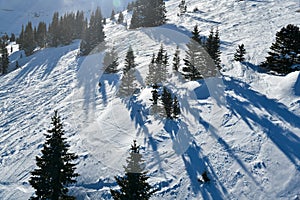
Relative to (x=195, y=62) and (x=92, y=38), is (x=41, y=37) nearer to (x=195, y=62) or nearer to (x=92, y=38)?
(x=92, y=38)

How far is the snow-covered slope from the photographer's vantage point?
46.3 feet

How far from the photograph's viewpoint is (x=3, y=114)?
106 feet

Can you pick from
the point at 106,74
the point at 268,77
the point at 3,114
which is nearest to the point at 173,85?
the point at 268,77

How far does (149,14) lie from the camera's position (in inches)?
2365

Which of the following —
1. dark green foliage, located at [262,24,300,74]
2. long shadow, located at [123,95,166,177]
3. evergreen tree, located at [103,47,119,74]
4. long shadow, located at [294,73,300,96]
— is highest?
dark green foliage, located at [262,24,300,74]

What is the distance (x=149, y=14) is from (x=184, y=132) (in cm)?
4659

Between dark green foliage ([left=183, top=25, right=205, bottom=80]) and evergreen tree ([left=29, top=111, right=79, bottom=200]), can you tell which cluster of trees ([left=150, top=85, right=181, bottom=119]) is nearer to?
dark green foliage ([left=183, top=25, right=205, bottom=80])

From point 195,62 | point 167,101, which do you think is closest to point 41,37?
point 195,62

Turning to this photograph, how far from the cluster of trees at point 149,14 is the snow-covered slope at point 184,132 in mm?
25087

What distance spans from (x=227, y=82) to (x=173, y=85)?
5314mm

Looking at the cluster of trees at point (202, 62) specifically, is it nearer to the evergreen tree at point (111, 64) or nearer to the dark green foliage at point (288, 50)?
the dark green foliage at point (288, 50)

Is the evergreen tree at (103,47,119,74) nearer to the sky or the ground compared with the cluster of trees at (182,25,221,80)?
nearer to the ground

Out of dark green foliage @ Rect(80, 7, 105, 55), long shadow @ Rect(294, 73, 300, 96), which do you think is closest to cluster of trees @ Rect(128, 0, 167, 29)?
dark green foliage @ Rect(80, 7, 105, 55)

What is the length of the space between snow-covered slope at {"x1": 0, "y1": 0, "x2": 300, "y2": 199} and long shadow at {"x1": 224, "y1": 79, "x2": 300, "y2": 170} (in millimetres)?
54
